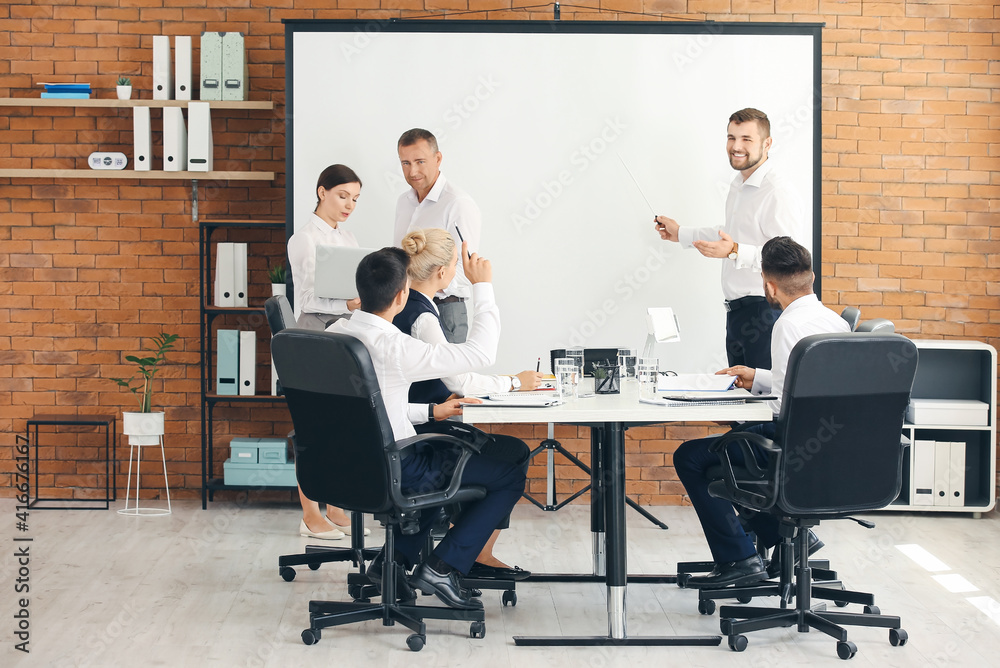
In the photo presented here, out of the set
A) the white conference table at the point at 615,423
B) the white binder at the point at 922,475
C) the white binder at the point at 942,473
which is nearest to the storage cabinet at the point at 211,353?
the white conference table at the point at 615,423

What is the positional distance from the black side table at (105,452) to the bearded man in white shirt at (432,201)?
198cm

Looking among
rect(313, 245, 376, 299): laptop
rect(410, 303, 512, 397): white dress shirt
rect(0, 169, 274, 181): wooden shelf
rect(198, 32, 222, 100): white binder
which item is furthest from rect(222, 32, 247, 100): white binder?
rect(410, 303, 512, 397): white dress shirt

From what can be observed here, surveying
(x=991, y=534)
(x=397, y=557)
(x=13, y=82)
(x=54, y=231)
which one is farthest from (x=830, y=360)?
(x=13, y=82)

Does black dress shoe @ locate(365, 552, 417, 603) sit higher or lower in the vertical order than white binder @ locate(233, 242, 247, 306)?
lower

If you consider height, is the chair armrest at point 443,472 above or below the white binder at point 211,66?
below

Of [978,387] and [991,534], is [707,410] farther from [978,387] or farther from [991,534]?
[978,387]

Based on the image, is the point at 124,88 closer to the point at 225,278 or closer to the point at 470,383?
the point at 225,278

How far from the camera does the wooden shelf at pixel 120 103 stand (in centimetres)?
480

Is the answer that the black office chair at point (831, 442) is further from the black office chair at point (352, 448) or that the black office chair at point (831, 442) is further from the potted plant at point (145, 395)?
the potted plant at point (145, 395)

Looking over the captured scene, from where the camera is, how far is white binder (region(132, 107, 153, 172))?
15.9ft

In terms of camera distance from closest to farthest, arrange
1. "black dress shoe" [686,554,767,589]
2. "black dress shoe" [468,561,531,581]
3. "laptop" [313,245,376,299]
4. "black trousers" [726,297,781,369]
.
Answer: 1. "black dress shoe" [686,554,767,589]
2. "black dress shoe" [468,561,531,581]
3. "black trousers" [726,297,781,369]
4. "laptop" [313,245,376,299]

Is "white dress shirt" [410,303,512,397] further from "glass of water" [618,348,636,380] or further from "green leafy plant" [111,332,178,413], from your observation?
"green leafy plant" [111,332,178,413]

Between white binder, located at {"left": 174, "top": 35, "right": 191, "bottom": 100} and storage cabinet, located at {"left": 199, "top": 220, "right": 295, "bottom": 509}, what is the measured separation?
70 cm

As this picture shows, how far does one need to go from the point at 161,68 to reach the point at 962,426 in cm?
454
